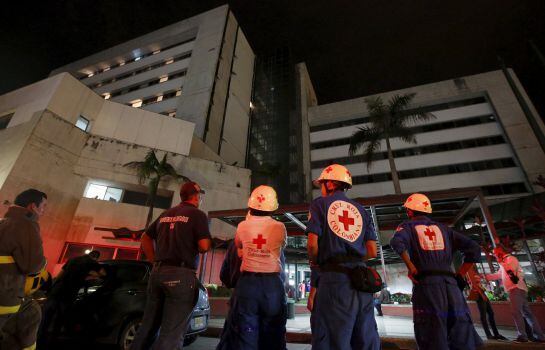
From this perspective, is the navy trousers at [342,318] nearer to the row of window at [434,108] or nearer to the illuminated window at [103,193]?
the illuminated window at [103,193]

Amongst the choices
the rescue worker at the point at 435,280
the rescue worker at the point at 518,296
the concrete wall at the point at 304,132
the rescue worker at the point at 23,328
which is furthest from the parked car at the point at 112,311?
the concrete wall at the point at 304,132

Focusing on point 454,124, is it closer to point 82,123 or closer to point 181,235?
point 181,235

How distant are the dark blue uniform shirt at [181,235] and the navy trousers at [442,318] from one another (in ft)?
7.79

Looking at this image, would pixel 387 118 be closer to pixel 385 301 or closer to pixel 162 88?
pixel 385 301

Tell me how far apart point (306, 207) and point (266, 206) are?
640 cm

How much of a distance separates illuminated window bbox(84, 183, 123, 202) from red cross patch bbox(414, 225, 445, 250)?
64.5 feet

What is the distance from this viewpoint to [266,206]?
2.87 metres

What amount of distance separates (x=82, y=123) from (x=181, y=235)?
20628 mm

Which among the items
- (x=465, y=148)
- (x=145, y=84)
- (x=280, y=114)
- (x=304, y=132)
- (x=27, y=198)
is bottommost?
(x=27, y=198)

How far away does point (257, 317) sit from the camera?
229 centimetres

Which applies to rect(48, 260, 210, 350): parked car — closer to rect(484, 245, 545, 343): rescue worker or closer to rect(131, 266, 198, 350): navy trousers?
rect(131, 266, 198, 350): navy trousers

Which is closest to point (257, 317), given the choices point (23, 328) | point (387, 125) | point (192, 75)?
point (23, 328)

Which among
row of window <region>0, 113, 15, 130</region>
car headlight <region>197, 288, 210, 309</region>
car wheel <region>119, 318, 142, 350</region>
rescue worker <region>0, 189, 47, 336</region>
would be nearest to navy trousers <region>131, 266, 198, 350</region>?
rescue worker <region>0, 189, 47, 336</region>

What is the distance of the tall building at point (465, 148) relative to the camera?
25703 mm
